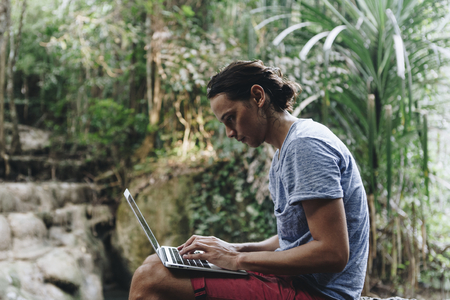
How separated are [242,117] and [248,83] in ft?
0.33

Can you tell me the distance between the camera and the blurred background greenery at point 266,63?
177 cm

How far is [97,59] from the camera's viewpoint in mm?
4137

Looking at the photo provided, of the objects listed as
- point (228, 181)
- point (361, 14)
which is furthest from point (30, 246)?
point (361, 14)

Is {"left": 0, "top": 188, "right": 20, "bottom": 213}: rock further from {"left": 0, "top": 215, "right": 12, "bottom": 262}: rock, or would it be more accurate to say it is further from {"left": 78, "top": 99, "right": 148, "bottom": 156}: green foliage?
{"left": 78, "top": 99, "right": 148, "bottom": 156}: green foliage

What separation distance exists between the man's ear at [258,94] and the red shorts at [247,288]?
51cm

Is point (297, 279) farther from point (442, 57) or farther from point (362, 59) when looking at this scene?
point (442, 57)

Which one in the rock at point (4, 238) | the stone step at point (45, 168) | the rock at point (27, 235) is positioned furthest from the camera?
the stone step at point (45, 168)

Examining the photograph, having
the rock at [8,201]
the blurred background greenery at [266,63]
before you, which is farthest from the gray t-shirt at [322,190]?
the rock at [8,201]

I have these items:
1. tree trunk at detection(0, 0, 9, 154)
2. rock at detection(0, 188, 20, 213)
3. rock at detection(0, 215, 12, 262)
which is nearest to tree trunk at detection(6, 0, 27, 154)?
tree trunk at detection(0, 0, 9, 154)

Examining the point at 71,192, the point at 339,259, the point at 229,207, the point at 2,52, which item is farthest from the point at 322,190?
the point at 2,52

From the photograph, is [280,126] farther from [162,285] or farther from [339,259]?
[162,285]

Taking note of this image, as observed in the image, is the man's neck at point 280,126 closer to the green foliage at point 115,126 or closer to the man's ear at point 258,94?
the man's ear at point 258,94

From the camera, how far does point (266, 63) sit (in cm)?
230

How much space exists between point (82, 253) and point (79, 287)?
1.44ft
